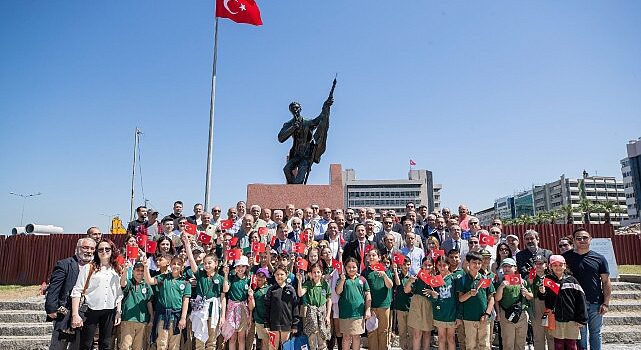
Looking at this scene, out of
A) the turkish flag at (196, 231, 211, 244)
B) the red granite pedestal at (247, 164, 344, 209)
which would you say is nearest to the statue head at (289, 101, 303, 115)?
the red granite pedestal at (247, 164, 344, 209)

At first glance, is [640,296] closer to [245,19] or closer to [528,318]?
[528,318]

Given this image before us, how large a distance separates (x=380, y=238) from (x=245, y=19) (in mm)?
9621

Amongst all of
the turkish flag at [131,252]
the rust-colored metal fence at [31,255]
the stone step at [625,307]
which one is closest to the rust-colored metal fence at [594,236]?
the stone step at [625,307]

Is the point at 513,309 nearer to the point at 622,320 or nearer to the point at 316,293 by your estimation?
the point at 316,293

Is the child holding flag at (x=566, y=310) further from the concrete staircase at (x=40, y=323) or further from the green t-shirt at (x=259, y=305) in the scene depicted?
the green t-shirt at (x=259, y=305)

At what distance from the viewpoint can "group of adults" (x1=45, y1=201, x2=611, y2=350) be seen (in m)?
5.20

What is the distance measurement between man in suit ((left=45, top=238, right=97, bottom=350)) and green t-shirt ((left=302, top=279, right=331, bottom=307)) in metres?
2.83

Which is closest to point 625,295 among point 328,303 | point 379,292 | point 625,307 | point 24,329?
point 625,307

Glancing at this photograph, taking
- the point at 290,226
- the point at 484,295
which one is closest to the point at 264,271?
the point at 290,226

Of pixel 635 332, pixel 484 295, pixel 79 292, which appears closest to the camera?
pixel 79 292

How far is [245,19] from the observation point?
14008mm

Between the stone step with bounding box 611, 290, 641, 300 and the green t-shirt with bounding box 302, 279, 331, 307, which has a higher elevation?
the green t-shirt with bounding box 302, 279, 331, 307

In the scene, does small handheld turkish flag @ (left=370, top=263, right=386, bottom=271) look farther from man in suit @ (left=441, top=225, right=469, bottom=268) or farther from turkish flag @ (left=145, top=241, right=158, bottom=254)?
turkish flag @ (left=145, top=241, right=158, bottom=254)

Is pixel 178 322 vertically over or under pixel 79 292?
under
